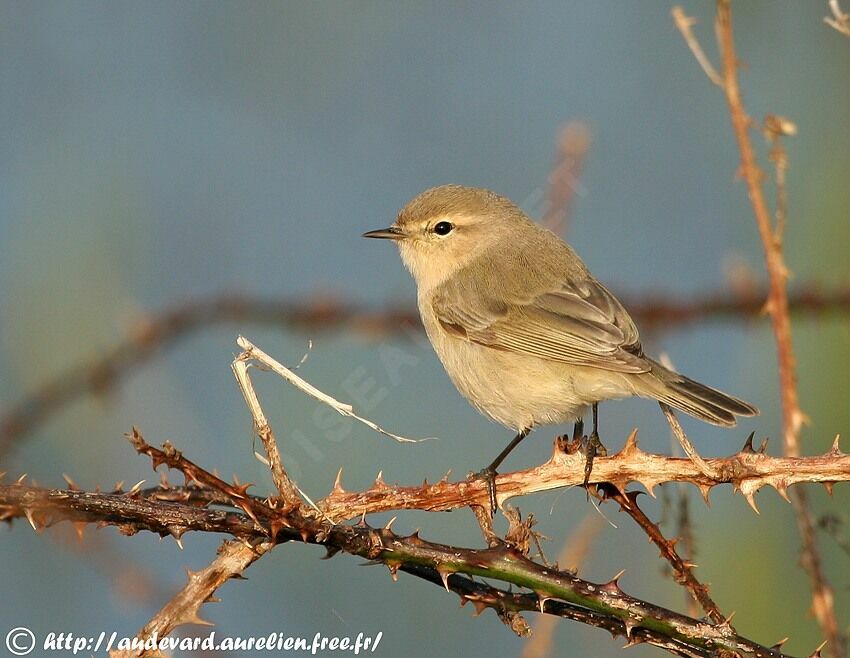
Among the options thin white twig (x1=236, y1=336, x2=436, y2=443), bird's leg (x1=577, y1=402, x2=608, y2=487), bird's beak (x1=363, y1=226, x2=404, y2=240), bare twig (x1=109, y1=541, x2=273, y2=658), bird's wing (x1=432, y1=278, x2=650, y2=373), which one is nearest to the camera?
bare twig (x1=109, y1=541, x2=273, y2=658)

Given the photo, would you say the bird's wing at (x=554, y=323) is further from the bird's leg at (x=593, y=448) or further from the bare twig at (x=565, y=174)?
the bare twig at (x=565, y=174)

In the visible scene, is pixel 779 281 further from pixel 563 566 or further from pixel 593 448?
pixel 563 566

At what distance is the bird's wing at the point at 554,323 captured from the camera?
3.97m

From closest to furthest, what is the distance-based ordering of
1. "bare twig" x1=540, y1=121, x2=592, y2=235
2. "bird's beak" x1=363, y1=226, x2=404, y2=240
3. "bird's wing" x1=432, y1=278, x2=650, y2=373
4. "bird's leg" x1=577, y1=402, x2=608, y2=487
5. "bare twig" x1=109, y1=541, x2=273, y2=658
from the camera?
"bare twig" x1=109, y1=541, x2=273, y2=658 < "bird's leg" x1=577, y1=402, x2=608, y2=487 < "bare twig" x1=540, y1=121, x2=592, y2=235 < "bird's wing" x1=432, y1=278, x2=650, y2=373 < "bird's beak" x1=363, y1=226, x2=404, y2=240

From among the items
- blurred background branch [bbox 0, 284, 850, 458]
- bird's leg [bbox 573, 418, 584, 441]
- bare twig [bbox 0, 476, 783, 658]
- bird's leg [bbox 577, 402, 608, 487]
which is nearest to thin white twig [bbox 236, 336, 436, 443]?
bare twig [bbox 0, 476, 783, 658]

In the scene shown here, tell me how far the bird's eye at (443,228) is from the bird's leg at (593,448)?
1.17 meters

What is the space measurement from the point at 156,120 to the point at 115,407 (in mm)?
2937

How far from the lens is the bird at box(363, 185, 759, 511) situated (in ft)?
12.6

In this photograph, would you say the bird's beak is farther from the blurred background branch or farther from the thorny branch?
the thorny branch

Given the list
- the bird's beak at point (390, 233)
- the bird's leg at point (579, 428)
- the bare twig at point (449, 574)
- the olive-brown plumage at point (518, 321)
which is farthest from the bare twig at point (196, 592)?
the bird's beak at point (390, 233)

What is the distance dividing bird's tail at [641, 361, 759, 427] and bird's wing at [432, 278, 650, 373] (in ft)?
0.28

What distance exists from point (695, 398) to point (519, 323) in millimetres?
904

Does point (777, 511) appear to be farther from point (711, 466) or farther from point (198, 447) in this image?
point (198, 447)

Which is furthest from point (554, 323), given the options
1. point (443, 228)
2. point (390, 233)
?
point (390, 233)
